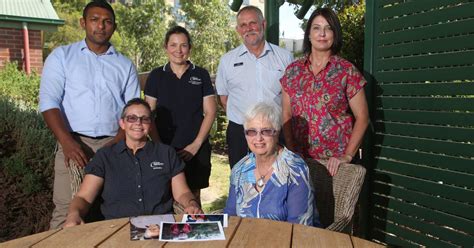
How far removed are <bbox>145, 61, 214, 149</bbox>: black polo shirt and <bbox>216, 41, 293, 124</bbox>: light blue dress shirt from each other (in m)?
0.32

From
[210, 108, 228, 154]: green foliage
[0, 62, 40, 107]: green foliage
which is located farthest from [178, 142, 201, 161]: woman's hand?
[0, 62, 40, 107]: green foliage

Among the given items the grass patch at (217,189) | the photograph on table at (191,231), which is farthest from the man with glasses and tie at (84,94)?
the grass patch at (217,189)

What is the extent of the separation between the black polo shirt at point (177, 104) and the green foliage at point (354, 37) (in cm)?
154

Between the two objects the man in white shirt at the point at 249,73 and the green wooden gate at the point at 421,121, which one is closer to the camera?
the green wooden gate at the point at 421,121

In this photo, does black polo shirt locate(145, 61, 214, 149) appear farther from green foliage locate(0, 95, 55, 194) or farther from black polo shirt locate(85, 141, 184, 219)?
green foliage locate(0, 95, 55, 194)

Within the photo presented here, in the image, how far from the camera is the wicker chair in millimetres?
2332

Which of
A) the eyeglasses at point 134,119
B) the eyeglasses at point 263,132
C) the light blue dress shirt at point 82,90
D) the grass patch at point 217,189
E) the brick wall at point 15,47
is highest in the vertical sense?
the brick wall at point 15,47

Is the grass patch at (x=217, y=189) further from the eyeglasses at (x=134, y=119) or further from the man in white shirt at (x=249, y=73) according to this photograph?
the eyeglasses at (x=134, y=119)

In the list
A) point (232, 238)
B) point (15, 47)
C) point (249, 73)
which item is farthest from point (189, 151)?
point (15, 47)

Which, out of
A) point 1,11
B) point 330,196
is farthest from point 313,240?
point 1,11

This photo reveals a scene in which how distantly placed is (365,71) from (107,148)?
195cm

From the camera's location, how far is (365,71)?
3.41 metres

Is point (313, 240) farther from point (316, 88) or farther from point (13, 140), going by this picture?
point (13, 140)

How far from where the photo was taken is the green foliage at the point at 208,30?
17281 millimetres
